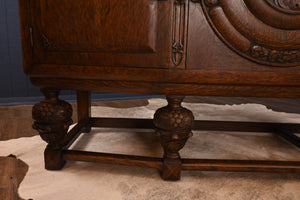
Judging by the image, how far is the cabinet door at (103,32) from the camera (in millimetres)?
598

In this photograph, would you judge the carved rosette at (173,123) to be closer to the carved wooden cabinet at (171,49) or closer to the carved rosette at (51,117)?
the carved wooden cabinet at (171,49)

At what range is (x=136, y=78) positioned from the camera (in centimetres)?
64

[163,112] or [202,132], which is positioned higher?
[163,112]

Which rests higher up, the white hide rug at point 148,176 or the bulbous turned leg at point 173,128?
the bulbous turned leg at point 173,128

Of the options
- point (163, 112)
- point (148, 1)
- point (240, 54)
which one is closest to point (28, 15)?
point (148, 1)

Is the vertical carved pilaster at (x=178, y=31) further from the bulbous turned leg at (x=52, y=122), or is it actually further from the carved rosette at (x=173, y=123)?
the bulbous turned leg at (x=52, y=122)

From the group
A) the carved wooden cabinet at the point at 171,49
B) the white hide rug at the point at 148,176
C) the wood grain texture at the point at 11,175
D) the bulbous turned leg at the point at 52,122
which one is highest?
the carved wooden cabinet at the point at 171,49

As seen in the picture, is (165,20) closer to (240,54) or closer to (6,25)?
(240,54)

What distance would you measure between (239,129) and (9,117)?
1281 mm

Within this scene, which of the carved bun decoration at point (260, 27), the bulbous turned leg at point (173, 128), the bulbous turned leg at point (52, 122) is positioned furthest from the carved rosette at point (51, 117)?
the carved bun decoration at point (260, 27)

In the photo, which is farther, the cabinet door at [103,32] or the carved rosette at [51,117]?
the carved rosette at [51,117]

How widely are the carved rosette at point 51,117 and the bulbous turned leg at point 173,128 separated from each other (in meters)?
0.30

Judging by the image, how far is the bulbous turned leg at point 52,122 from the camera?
0.72m

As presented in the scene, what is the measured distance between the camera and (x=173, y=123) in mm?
661
